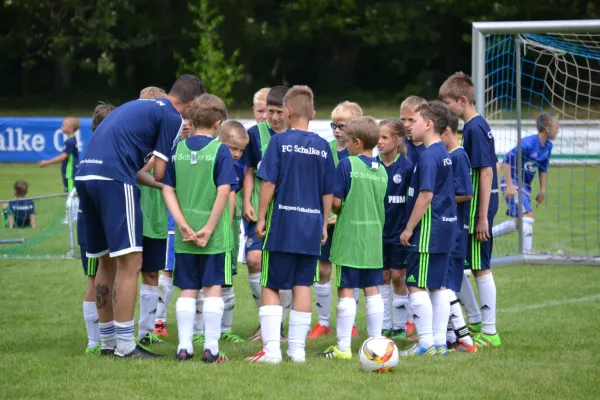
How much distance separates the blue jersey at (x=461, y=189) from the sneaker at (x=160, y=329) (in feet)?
8.22

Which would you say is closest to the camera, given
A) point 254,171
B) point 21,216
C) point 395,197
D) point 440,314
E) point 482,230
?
point 440,314

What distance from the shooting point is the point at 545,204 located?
17469 mm

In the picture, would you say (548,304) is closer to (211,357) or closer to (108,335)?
(211,357)

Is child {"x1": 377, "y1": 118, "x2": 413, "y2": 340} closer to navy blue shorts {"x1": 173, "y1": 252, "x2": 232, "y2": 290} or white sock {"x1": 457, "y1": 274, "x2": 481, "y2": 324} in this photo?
white sock {"x1": 457, "y1": 274, "x2": 481, "y2": 324}

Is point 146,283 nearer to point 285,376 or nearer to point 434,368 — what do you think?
point 285,376

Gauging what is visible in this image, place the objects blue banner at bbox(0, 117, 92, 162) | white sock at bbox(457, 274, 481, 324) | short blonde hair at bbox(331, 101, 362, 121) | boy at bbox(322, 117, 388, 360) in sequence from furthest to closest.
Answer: blue banner at bbox(0, 117, 92, 162)
short blonde hair at bbox(331, 101, 362, 121)
white sock at bbox(457, 274, 481, 324)
boy at bbox(322, 117, 388, 360)

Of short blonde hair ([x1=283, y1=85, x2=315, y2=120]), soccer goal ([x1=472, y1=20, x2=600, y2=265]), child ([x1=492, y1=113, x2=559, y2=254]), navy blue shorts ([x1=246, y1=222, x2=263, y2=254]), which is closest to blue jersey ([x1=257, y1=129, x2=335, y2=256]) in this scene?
short blonde hair ([x1=283, y1=85, x2=315, y2=120])

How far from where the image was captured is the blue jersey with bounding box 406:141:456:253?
21.9 feet

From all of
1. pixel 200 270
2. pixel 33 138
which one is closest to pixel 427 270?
pixel 200 270

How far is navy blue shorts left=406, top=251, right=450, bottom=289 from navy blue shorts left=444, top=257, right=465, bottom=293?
0.94 ft

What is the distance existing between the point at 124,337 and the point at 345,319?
4.99ft

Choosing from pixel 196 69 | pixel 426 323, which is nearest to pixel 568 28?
pixel 426 323

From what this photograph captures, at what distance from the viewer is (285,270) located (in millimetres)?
6391

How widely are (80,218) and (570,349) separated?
153 inches
